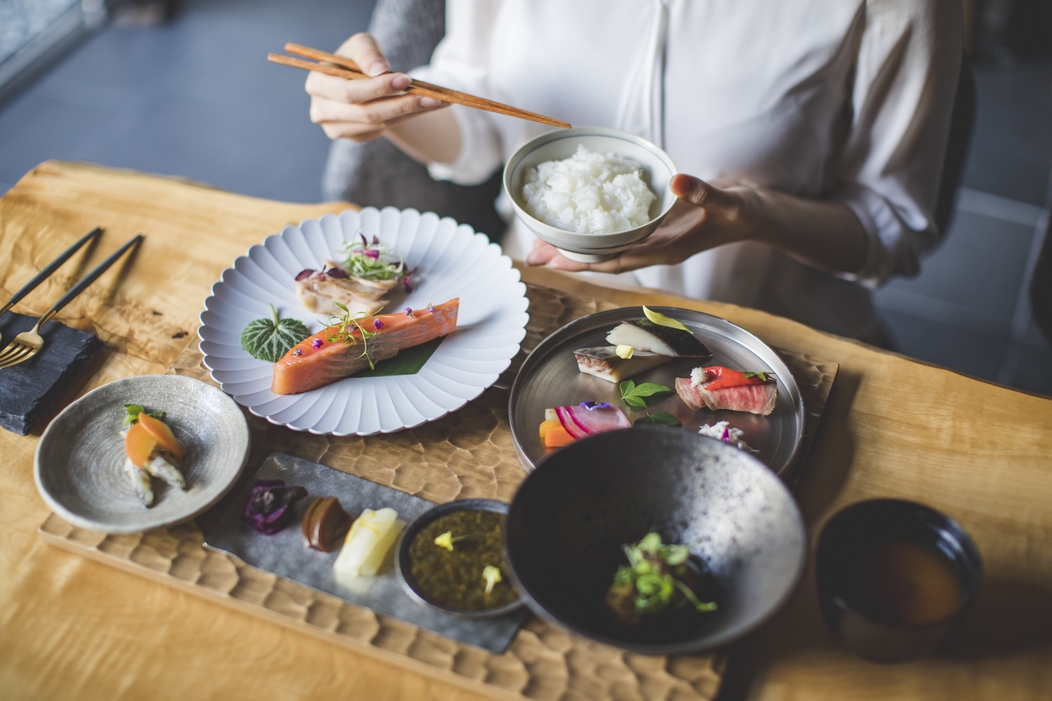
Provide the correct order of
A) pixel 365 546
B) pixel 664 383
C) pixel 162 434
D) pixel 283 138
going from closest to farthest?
pixel 365 546 < pixel 162 434 < pixel 664 383 < pixel 283 138

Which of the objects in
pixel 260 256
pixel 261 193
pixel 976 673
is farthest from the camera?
pixel 261 193

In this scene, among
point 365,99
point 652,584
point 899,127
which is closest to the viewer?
point 652,584

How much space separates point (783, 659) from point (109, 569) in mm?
994

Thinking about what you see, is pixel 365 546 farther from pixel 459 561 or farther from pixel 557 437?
pixel 557 437

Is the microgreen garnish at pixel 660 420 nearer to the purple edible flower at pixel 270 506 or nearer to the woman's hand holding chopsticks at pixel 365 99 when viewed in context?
Answer: the purple edible flower at pixel 270 506

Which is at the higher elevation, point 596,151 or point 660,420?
point 596,151

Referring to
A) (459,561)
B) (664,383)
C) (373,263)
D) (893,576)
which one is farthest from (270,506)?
(893,576)

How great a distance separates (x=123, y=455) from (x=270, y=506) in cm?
28

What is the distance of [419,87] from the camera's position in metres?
1.45

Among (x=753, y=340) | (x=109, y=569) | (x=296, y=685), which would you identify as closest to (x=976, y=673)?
(x=753, y=340)

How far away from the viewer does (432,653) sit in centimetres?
101

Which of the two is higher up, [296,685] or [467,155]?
[467,155]

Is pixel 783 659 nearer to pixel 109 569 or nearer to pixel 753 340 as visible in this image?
pixel 753 340

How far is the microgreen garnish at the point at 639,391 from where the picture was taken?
1.28 meters
